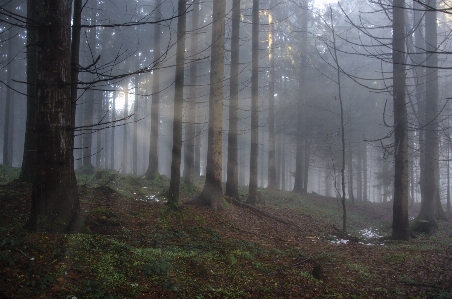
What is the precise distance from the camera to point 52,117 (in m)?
5.83

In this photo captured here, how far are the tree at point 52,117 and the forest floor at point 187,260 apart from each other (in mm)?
534

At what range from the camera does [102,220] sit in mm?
7809

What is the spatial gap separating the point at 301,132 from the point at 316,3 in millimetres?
11812

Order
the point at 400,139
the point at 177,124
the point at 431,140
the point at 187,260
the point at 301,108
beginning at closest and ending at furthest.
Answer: the point at 187,260 < the point at 177,124 < the point at 400,139 < the point at 431,140 < the point at 301,108

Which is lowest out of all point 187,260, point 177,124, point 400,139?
point 187,260

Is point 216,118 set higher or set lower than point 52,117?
higher

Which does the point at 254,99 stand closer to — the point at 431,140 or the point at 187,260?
the point at 431,140

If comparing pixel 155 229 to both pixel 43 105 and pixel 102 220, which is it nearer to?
pixel 102 220

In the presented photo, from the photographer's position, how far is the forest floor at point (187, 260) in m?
4.80

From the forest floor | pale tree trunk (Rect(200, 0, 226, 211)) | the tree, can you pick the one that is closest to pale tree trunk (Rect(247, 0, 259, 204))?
pale tree trunk (Rect(200, 0, 226, 211))

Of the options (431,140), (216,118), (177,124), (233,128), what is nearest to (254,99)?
(233,128)

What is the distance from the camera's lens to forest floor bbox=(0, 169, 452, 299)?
480cm

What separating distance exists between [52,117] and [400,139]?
1078cm

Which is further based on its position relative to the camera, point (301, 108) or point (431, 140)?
point (301, 108)
